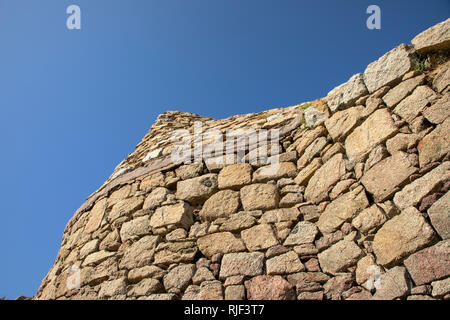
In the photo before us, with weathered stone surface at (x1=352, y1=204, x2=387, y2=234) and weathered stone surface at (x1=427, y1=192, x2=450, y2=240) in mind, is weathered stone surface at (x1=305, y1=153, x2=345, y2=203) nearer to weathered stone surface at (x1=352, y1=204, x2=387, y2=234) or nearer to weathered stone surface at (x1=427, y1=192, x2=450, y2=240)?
weathered stone surface at (x1=352, y1=204, x2=387, y2=234)

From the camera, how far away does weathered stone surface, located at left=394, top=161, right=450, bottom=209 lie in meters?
2.52

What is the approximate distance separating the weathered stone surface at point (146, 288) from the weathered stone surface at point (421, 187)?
7.45ft

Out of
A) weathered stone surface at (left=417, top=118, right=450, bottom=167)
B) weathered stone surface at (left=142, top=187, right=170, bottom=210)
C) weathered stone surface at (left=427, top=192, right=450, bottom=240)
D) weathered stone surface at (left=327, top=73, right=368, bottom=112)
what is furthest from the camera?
weathered stone surface at (left=142, top=187, right=170, bottom=210)

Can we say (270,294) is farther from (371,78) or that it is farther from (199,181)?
(371,78)

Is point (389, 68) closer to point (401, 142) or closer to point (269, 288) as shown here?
point (401, 142)

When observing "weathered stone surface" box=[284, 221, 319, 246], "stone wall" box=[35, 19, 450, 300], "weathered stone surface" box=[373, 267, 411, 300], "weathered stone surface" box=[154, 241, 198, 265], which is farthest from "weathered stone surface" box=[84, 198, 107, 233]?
"weathered stone surface" box=[373, 267, 411, 300]

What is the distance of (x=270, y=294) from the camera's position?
9.45 ft

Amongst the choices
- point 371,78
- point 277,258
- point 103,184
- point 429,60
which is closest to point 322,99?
point 371,78

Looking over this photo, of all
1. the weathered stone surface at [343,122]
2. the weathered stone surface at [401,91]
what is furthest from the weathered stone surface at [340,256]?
the weathered stone surface at [401,91]

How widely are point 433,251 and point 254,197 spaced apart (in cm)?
169

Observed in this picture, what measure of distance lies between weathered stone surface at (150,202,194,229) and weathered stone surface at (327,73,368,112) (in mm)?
1952

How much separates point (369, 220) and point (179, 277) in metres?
1.81

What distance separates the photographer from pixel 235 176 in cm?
390

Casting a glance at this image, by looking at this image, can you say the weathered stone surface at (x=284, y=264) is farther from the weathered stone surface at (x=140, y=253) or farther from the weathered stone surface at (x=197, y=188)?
the weathered stone surface at (x=140, y=253)
